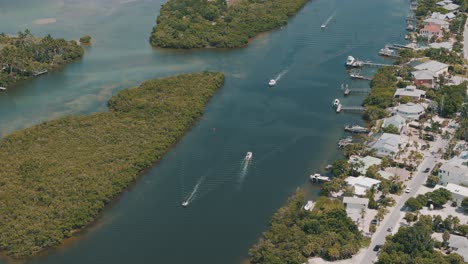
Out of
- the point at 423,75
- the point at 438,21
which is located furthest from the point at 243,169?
the point at 438,21

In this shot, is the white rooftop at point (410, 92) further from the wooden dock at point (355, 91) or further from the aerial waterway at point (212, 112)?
the aerial waterway at point (212, 112)

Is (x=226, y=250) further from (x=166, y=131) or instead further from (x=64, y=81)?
(x=64, y=81)

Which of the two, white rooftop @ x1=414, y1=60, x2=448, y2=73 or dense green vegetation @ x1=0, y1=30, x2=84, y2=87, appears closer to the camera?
white rooftop @ x1=414, y1=60, x2=448, y2=73

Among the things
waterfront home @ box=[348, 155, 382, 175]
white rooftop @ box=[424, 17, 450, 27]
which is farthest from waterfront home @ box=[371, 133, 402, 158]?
white rooftop @ box=[424, 17, 450, 27]

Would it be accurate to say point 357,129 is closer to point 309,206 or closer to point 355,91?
point 355,91

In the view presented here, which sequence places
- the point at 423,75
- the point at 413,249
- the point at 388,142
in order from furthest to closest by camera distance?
the point at 423,75
the point at 388,142
the point at 413,249

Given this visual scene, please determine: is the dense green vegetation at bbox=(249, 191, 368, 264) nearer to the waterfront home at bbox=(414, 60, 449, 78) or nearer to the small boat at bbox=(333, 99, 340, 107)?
the small boat at bbox=(333, 99, 340, 107)
